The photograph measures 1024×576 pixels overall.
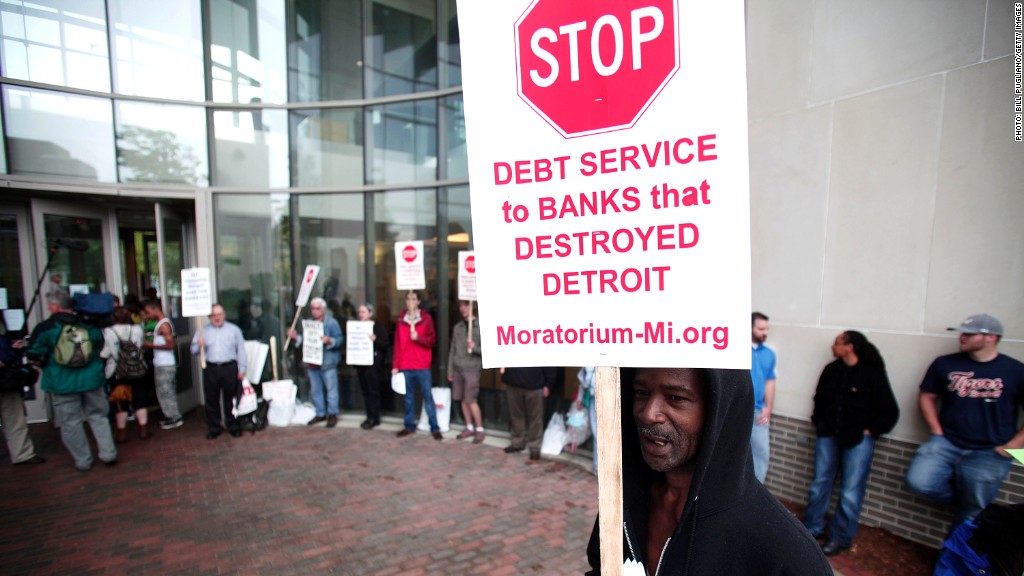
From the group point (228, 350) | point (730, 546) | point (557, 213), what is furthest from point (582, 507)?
point (228, 350)

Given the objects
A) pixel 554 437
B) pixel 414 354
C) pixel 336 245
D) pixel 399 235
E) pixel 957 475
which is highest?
pixel 399 235

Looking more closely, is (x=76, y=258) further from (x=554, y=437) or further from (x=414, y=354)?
(x=554, y=437)

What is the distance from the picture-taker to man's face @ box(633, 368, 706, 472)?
1370 mm

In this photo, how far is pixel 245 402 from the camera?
23.5 feet

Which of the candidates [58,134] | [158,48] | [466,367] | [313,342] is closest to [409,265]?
[466,367]

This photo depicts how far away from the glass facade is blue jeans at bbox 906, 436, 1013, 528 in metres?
5.17

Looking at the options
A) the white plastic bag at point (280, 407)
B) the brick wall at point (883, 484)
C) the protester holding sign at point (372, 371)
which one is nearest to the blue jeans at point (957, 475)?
the brick wall at point (883, 484)

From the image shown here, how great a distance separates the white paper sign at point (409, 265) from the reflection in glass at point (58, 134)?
4.93 m

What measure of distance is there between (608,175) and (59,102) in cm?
964

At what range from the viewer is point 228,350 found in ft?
23.0

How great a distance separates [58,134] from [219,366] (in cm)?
445

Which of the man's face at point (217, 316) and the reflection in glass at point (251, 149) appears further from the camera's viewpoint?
the reflection in glass at point (251, 149)

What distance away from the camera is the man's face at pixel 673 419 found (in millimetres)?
1370

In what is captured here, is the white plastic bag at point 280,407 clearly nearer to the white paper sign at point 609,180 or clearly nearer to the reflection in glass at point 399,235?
the reflection in glass at point 399,235
